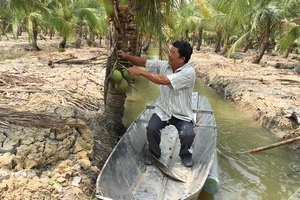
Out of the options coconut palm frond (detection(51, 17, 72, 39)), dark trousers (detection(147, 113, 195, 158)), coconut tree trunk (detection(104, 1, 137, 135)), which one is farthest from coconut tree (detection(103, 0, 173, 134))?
coconut palm frond (detection(51, 17, 72, 39))

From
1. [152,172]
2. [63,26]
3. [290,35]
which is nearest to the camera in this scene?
[152,172]

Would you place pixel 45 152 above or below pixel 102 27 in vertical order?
below

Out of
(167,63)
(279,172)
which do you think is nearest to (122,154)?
(167,63)

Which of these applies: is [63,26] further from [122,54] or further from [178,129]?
[178,129]

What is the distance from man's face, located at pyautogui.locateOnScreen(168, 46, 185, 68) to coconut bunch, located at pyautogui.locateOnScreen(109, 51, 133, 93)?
731mm

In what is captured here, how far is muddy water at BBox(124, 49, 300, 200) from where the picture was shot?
452 cm

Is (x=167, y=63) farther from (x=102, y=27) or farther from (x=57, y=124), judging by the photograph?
(x=102, y=27)

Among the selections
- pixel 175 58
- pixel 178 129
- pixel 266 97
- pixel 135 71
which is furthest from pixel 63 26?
pixel 178 129

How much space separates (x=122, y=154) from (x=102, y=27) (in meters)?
15.4

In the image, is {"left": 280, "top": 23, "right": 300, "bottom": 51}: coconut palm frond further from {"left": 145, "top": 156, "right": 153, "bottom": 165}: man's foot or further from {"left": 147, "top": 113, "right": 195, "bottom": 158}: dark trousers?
{"left": 145, "top": 156, "right": 153, "bottom": 165}: man's foot

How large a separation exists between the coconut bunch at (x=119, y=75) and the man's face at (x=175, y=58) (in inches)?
28.8

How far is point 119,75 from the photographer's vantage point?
388 centimetres

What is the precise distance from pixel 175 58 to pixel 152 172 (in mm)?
1802

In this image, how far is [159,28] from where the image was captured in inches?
178
